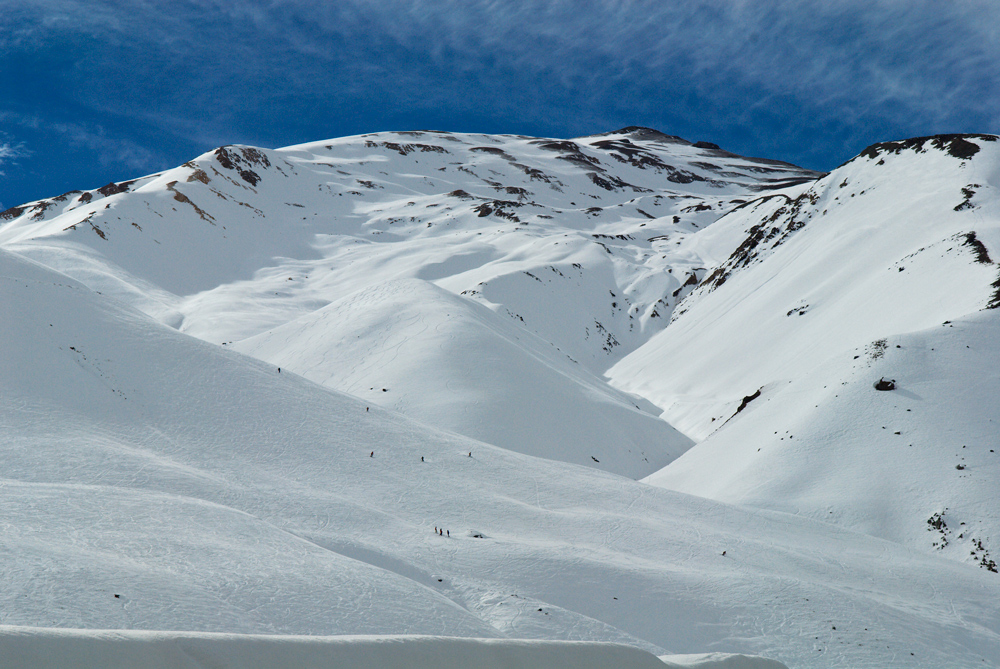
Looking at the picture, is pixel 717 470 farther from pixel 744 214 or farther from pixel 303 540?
pixel 744 214

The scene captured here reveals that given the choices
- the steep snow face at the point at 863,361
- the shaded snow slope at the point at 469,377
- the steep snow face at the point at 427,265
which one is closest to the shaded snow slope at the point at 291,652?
the steep snow face at the point at 863,361

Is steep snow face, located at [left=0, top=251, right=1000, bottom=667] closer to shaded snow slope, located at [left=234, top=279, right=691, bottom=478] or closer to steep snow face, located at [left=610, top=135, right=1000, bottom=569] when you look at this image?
steep snow face, located at [left=610, top=135, right=1000, bottom=569]

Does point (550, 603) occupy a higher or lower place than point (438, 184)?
lower

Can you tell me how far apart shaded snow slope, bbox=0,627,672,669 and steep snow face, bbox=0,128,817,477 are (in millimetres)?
14908

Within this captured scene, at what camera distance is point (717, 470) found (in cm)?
1655

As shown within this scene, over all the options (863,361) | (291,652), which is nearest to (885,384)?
(863,361)

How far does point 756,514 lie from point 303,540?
311 inches

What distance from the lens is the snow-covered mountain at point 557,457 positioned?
6.01 meters

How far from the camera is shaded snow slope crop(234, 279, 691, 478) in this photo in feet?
65.7

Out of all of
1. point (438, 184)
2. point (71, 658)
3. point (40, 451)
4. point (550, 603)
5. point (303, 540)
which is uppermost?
point (438, 184)

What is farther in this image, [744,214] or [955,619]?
[744,214]

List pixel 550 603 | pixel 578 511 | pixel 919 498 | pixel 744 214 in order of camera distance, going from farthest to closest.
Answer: pixel 744 214, pixel 919 498, pixel 578 511, pixel 550 603

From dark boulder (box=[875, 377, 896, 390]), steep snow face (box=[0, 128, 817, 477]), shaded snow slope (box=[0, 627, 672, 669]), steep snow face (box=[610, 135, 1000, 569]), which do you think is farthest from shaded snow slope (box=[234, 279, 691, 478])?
shaded snow slope (box=[0, 627, 672, 669])

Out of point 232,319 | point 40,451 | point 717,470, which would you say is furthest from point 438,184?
point 40,451
